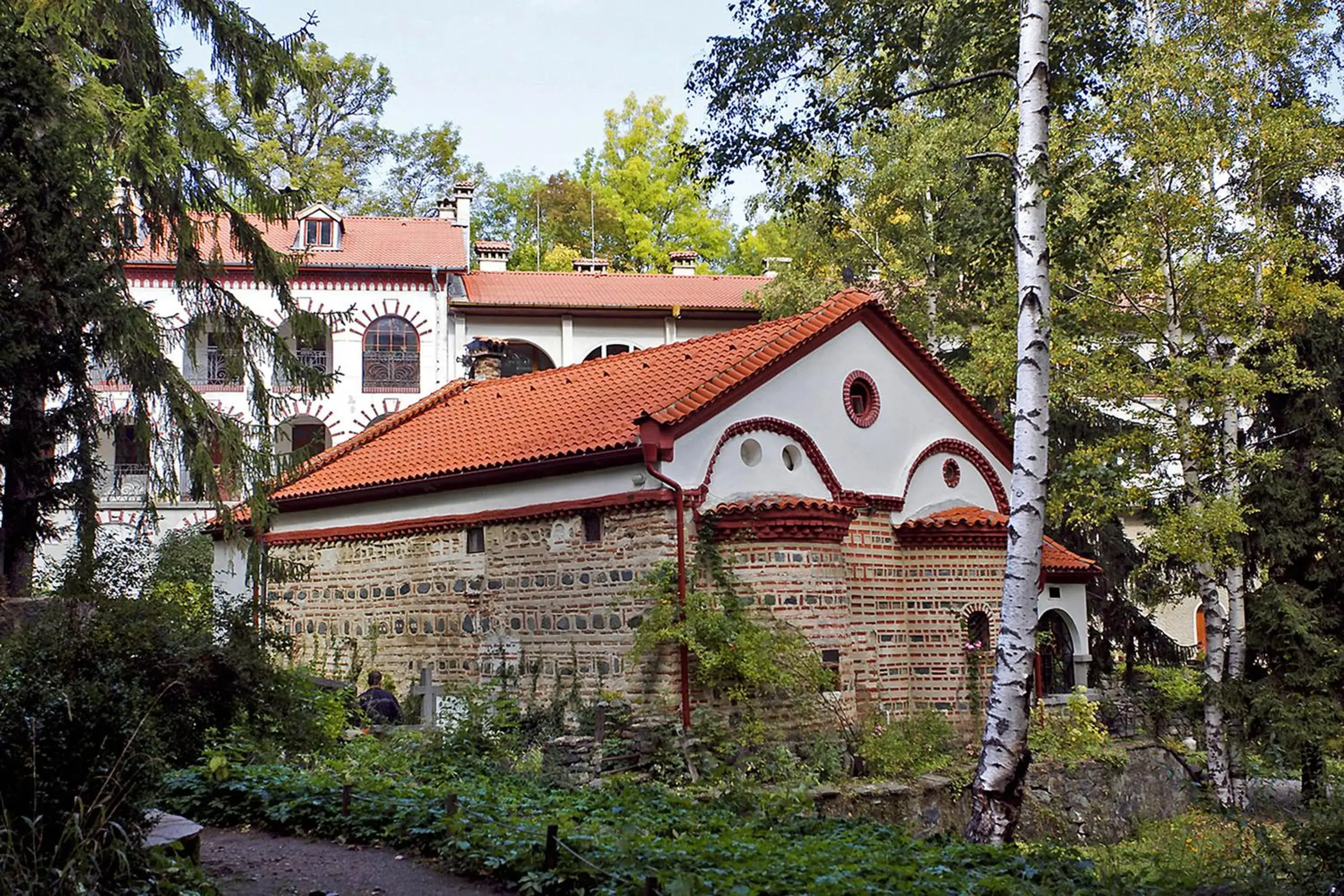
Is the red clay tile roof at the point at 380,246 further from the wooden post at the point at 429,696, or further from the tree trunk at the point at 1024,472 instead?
the tree trunk at the point at 1024,472

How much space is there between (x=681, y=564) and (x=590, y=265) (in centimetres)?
2325

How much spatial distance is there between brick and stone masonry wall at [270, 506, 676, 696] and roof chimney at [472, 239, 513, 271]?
1810 centimetres

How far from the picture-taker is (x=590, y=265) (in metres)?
34.1

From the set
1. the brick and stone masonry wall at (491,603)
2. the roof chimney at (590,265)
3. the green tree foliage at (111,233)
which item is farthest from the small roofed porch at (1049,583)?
the roof chimney at (590,265)

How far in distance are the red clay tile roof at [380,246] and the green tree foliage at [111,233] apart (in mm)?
14000

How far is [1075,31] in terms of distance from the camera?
10867 mm

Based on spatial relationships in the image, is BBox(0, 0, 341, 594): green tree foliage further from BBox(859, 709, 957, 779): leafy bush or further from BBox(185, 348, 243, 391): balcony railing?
BBox(185, 348, 243, 391): balcony railing

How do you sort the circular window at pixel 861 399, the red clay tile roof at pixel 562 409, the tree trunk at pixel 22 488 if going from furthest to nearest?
1. the circular window at pixel 861 399
2. the red clay tile roof at pixel 562 409
3. the tree trunk at pixel 22 488

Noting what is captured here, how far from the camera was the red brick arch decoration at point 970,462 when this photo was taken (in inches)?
575

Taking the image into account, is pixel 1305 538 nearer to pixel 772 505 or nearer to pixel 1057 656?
pixel 1057 656

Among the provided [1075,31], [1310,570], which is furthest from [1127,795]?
[1075,31]

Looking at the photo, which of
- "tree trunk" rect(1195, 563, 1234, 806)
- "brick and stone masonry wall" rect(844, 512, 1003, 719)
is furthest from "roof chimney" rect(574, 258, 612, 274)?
"tree trunk" rect(1195, 563, 1234, 806)

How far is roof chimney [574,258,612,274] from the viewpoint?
111 ft

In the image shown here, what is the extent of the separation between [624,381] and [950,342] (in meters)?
12.4
